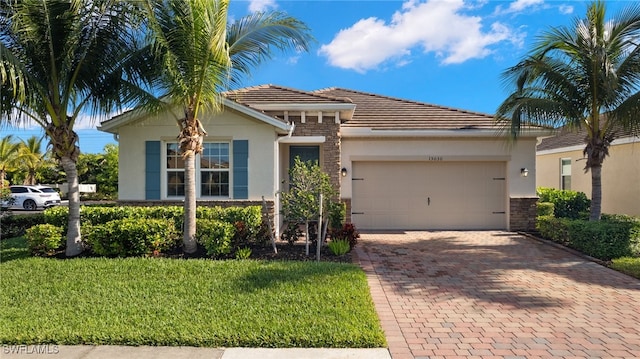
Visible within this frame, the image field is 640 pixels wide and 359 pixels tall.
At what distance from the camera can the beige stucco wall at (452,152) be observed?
11.7m

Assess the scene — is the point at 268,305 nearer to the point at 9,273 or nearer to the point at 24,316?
the point at 24,316

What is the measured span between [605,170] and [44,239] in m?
18.4

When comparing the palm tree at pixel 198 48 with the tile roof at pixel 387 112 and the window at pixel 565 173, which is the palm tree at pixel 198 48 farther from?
the window at pixel 565 173

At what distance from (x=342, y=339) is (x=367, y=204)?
823cm

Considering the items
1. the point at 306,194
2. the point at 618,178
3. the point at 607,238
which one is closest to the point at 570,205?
the point at 618,178

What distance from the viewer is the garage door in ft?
39.4

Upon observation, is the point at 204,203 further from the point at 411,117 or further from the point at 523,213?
the point at 523,213

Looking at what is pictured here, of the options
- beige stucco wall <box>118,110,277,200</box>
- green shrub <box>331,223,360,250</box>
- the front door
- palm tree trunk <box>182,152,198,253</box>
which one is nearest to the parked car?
beige stucco wall <box>118,110,277,200</box>

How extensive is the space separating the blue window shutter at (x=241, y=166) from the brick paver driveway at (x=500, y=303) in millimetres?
3587

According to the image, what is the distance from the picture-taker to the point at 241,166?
9.64 metres

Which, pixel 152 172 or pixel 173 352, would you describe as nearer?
pixel 173 352

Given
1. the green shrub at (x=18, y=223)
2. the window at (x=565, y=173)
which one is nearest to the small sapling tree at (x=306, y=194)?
the green shrub at (x=18, y=223)

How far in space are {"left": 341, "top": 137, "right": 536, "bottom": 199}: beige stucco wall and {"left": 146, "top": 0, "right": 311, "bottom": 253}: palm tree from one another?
183 inches

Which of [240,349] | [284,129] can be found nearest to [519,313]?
[240,349]
